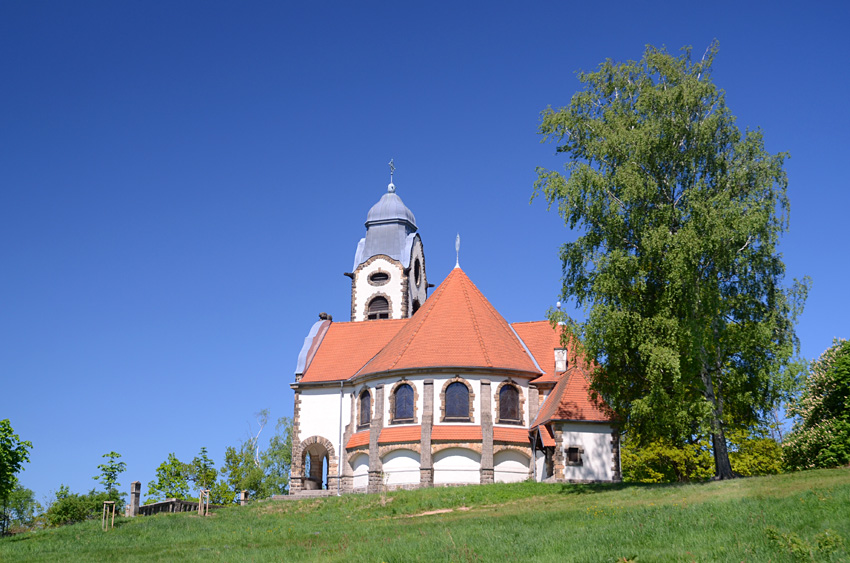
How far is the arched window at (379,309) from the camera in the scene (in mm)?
50781

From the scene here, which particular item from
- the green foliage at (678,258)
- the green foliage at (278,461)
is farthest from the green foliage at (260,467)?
the green foliage at (678,258)

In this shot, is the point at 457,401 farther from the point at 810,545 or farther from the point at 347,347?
the point at 810,545

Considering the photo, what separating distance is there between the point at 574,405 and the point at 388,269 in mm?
20156

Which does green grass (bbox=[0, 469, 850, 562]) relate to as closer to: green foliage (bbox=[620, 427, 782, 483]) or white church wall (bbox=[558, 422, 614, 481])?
white church wall (bbox=[558, 422, 614, 481])

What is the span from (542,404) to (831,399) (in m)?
14.9

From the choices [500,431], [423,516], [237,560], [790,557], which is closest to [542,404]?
[500,431]

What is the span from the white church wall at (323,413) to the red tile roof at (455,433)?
7.14 meters

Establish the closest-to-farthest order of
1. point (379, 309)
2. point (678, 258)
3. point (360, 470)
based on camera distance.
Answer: point (678, 258) → point (360, 470) → point (379, 309)

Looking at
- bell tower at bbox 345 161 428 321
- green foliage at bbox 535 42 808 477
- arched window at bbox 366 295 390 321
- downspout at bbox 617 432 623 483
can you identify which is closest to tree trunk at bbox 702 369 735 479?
green foliage at bbox 535 42 808 477

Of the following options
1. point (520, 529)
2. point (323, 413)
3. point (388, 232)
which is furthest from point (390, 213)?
point (520, 529)

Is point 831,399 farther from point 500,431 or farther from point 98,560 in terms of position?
point 98,560

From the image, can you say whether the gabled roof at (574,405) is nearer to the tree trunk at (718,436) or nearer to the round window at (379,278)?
the tree trunk at (718,436)

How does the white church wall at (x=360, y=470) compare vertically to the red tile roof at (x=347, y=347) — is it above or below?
below

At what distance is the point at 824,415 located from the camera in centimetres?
2509
